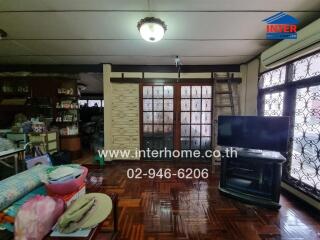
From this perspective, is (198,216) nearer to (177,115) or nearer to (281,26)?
(177,115)

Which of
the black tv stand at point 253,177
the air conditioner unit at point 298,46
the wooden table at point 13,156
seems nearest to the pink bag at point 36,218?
the wooden table at point 13,156

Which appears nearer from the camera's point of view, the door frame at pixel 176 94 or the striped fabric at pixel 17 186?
the striped fabric at pixel 17 186

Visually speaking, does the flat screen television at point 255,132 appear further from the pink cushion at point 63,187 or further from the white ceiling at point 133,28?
the pink cushion at point 63,187

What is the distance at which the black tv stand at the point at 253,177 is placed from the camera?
237cm

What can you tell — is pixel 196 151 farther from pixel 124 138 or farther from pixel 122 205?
pixel 122 205

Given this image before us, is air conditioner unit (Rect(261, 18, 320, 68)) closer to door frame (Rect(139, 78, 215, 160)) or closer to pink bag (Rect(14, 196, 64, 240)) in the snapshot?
door frame (Rect(139, 78, 215, 160))

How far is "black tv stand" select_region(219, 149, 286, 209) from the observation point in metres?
2.37

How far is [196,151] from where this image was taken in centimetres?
445

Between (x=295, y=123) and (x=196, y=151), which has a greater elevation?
(x=295, y=123)

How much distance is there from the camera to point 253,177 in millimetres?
2576

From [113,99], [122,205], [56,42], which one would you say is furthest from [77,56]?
[122,205]

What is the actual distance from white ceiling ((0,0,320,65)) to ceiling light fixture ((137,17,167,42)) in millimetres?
64

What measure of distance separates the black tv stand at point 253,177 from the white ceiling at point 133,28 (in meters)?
1.76

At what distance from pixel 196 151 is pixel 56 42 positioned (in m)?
3.65
